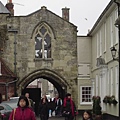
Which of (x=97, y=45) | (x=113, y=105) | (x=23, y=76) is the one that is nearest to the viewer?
(x=113, y=105)

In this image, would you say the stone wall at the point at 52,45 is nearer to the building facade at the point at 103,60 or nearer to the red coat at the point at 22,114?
the building facade at the point at 103,60

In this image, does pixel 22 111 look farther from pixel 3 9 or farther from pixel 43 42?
pixel 3 9

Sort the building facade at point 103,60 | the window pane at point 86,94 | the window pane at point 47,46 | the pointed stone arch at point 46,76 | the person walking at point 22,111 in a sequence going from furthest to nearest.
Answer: the window pane at point 86,94 < the window pane at point 47,46 < the pointed stone arch at point 46,76 < the building facade at point 103,60 < the person walking at point 22,111

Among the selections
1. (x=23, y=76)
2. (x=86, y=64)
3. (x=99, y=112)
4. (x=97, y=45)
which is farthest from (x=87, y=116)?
(x=86, y=64)

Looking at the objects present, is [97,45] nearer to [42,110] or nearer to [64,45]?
[64,45]

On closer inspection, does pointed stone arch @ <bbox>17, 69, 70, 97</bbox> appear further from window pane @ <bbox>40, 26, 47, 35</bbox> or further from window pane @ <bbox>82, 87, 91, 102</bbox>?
window pane @ <bbox>40, 26, 47, 35</bbox>

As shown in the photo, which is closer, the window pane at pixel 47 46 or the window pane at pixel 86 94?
the window pane at pixel 47 46

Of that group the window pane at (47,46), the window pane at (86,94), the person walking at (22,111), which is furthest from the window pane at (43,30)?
the person walking at (22,111)

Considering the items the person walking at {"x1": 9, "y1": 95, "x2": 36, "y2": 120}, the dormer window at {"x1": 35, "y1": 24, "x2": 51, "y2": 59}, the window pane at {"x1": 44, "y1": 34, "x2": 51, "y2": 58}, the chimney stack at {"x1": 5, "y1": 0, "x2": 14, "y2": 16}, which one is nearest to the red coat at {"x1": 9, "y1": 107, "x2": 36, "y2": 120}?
the person walking at {"x1": 9, "y1": 95, "x2": 36, "y2": 120}

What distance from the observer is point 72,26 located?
40.0 m

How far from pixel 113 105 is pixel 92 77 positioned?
39.2 ft

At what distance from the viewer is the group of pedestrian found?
10.7m

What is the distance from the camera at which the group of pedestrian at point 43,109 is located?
422 inches

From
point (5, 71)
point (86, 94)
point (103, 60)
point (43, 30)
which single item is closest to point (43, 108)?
point (103, 60)
